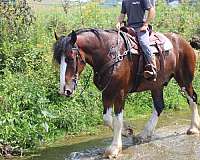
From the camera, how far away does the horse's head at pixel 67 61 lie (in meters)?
7.12

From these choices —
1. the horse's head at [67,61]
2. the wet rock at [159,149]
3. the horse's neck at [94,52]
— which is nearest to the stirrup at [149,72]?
the horse's neck at [94,52]

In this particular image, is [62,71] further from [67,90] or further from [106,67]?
[106,67]

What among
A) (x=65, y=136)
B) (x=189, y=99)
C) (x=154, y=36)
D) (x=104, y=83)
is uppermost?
(x=154, y=36)

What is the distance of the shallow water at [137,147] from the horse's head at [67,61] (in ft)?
4.41

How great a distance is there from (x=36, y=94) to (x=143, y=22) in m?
2.65

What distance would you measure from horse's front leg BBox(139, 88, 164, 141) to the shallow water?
0.51ft

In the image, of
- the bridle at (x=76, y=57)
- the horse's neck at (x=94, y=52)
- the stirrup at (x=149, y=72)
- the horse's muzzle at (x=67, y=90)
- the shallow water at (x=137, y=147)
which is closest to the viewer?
the horse's muzzle at (x=67, y=90)

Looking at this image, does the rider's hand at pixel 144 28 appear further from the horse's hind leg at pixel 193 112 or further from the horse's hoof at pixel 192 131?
the horse's hoof at pixel 192 131

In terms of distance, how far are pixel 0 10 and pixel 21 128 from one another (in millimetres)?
3783

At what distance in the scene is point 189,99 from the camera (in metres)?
9.48

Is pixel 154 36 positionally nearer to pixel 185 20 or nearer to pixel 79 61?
pixel 79 61

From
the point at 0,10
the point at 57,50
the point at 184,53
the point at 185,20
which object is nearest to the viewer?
the point at 57,50

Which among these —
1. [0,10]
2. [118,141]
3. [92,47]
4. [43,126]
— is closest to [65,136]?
[43,126]

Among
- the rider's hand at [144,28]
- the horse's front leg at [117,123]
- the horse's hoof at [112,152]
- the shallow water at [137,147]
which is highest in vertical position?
the rider's hand at [144,28]
